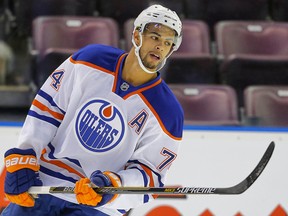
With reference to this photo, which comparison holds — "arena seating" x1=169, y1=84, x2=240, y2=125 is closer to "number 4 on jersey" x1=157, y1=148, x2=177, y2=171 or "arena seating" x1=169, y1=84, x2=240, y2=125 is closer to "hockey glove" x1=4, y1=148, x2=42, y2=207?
"number 4 on jersey" x1=157, y1=148, x2=177, y2=171

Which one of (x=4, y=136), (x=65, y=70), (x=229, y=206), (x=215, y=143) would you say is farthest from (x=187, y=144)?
(x=65, y=70)

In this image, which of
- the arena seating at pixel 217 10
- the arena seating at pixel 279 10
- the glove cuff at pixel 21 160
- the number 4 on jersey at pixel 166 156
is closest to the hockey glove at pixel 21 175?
the glove cuff at pixel 21 160

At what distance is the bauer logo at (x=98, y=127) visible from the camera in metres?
2.48

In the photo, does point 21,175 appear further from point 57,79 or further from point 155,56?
point 155,56

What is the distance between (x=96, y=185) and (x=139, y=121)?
30 centimetres

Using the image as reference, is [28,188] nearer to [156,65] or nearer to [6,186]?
[6,186]

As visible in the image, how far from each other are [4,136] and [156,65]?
1.13m

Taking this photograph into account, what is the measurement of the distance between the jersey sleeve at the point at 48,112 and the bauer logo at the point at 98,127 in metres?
0.08

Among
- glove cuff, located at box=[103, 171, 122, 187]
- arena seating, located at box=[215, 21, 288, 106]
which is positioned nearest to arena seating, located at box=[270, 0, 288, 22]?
arena seating, located at box=[215, 21, 288, 106]

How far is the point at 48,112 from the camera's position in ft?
8.18

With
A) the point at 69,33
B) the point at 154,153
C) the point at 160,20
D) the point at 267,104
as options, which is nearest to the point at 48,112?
the point at 154,153

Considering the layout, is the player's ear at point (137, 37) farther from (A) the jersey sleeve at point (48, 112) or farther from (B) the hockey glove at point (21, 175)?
A: (B) the hockey glove at point (21, 175)

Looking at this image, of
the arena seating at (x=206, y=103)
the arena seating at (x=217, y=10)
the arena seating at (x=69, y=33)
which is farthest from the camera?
the arena seating at (x=217, y=10)

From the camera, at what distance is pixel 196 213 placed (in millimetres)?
3402
